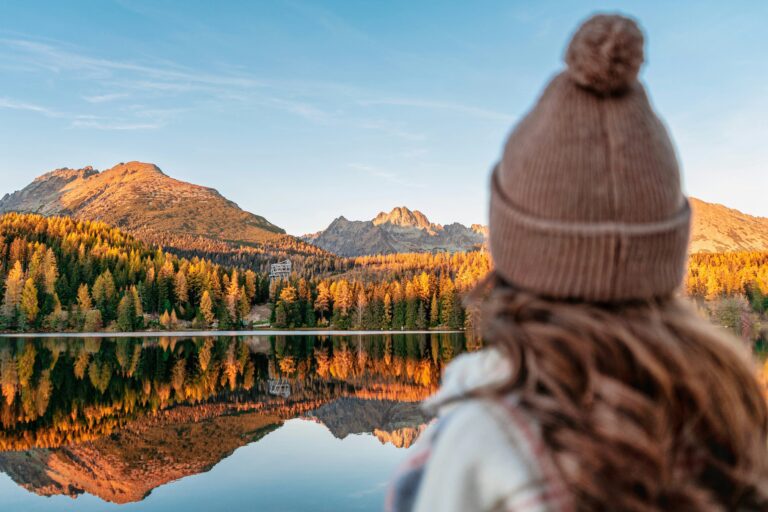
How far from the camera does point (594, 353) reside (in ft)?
4.35

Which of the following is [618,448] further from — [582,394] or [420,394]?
[420,394]

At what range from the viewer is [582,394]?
132 centimetres

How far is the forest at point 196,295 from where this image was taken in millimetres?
78250

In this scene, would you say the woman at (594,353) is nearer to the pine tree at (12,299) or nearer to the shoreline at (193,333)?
the shoreline at (193,333)

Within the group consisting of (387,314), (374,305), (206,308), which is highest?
(374,305)

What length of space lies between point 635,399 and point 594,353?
0.12m

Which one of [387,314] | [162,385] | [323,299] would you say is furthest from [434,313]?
[162,385]

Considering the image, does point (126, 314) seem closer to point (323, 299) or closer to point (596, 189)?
point (323, 299)

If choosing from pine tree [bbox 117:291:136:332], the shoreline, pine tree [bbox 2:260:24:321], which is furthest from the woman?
pine tree [bbox 2:260:24:321]

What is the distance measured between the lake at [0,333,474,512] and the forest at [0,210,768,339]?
50269 millimetres

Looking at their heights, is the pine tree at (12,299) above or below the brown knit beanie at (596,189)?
below

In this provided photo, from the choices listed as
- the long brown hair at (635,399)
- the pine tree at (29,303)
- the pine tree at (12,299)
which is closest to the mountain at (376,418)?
the long brown hair at (635,399)

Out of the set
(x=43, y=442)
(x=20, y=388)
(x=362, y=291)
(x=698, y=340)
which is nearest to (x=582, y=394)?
(x=698, y=340)

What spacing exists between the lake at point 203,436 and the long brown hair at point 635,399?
35.5ft
